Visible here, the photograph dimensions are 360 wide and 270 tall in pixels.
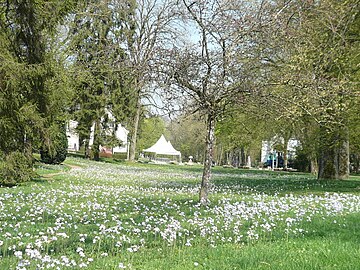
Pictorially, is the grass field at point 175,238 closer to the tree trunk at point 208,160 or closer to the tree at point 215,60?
the tree trunk at point 208,160

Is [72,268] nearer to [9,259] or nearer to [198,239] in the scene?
[9,259]

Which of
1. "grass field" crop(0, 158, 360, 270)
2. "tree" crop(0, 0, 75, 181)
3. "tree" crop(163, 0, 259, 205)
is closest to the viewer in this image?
"grass field" crop(0, 158, 360, 270)

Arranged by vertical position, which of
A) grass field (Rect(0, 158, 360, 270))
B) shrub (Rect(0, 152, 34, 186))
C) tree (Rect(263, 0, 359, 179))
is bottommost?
grass field (Rect(0, 158, 360, 270))

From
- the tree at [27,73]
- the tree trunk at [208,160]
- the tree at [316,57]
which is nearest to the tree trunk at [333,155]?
the tree at [316,57]

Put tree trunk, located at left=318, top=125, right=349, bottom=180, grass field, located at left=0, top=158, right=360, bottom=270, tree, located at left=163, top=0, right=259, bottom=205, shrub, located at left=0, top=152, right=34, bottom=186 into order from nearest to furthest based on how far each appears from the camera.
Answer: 1. grass field, located at left=0, top=158, right=360, bottom=270
2. tree, located at left=163, top=0, right=259, bottom=205
3. shrub, located at left=0, top=152, right=34, bottom=186
4. tree trunk, located at left=318, top=125, right=349, bottom=180

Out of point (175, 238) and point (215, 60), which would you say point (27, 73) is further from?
point (175, 238)

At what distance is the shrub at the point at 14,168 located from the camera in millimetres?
13228

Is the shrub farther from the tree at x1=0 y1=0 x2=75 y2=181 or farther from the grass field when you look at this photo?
the grass field

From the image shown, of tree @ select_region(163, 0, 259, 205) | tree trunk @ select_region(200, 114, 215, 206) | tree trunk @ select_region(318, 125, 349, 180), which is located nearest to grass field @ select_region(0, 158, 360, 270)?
tree trunk @ select_region(200, 114, 215, 206)

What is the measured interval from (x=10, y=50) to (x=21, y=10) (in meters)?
1.31

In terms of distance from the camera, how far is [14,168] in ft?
44.2

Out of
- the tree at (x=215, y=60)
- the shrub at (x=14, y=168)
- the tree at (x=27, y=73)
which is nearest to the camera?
the tree at (x=215, y=60)

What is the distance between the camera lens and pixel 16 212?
27.2ft

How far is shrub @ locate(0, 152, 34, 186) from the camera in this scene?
43.4 feet
